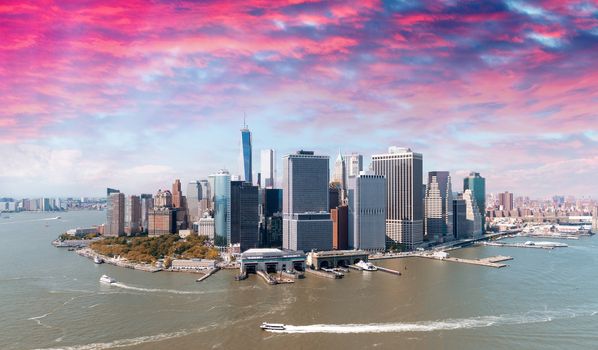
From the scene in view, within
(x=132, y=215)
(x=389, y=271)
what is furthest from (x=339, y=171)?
(x=389, y=271)

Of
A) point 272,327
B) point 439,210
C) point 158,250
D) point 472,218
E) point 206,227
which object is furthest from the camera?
point 472,218

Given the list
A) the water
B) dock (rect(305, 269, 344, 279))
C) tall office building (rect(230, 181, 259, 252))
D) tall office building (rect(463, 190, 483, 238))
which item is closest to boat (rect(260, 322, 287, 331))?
the water

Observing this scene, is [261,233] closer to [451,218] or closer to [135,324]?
[451,218]

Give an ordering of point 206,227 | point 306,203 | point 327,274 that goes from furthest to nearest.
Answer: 1. point 206,227
2. point 306,203
3. point 327,274

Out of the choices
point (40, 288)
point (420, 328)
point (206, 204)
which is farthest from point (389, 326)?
point (206, 204)

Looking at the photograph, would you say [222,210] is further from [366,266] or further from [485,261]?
[485,261]

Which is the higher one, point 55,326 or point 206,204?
point 206,204
